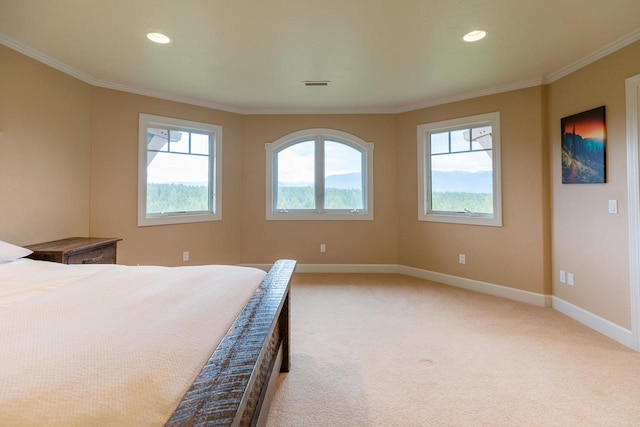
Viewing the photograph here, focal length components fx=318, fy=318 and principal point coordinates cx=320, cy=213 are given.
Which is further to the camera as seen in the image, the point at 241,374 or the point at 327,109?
the point at 327,109

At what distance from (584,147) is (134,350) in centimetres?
379

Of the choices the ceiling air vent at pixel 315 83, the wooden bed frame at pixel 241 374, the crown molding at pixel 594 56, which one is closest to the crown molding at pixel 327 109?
the crown molding at pixel 594 56

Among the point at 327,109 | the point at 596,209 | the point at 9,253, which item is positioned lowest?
the point at 9,253

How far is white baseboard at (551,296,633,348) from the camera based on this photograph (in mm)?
2598

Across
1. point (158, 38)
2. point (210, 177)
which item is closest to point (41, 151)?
point (158, 38)

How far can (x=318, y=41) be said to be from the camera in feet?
8.71

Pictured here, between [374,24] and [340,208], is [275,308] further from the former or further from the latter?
[340,208]

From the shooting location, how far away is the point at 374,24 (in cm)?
240

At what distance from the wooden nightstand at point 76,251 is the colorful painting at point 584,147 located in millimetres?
4559

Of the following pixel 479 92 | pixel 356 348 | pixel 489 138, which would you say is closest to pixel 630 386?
pixel 356 348

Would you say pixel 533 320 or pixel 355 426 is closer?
pixel 355 426

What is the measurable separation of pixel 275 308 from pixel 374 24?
218cm

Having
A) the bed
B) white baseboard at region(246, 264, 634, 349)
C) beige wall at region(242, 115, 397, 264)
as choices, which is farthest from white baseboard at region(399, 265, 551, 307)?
the bed

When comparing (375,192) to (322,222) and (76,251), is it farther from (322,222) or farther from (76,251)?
(76,251)
